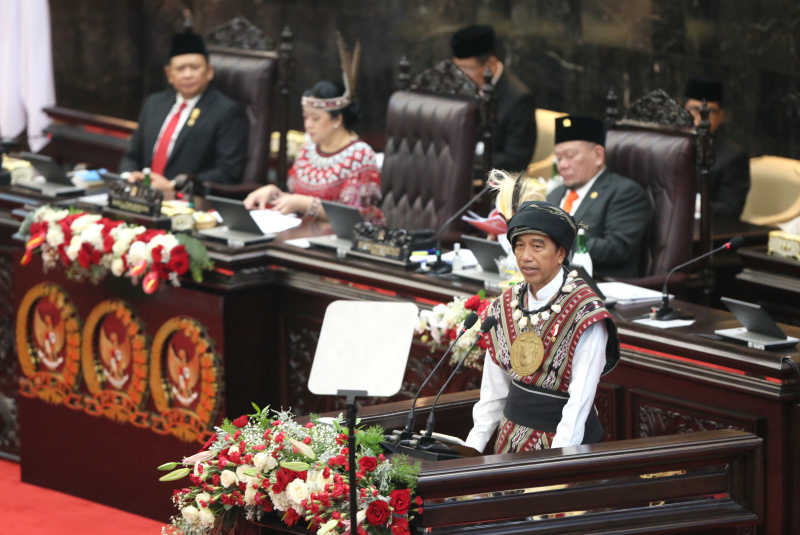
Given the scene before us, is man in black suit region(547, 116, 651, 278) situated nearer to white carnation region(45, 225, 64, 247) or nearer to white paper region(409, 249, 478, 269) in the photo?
white paper region(409, 249, 478, 269)

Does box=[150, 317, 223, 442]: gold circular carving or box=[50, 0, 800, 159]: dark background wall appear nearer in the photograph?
box=[150, 317, 223, 442]: gold circular carving

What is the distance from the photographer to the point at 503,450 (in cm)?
293

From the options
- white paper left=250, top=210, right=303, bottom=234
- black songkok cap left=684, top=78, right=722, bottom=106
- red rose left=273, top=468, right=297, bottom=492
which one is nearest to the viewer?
red rose left=273, top=468, right=297, bottom=492

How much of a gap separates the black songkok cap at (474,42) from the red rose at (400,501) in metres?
3.68

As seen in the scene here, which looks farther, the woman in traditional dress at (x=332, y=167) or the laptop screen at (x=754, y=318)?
the woman in traditional dress at (x=332, y=167)

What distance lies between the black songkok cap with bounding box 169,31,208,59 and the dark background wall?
6.42 ft

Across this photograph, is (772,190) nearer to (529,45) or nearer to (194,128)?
(529,45)

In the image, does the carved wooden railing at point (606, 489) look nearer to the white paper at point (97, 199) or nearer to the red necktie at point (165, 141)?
the white paper at point (97, 199)

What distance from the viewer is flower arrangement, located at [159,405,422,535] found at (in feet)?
7.94

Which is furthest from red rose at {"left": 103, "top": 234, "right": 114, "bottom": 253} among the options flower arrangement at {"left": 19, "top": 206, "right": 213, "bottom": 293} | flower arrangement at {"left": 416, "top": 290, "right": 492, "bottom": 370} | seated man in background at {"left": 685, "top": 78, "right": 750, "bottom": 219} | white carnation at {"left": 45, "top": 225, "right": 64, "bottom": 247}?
seated man in background at {"left": 685, "top": 78, "right": 750, "bottom": 219}

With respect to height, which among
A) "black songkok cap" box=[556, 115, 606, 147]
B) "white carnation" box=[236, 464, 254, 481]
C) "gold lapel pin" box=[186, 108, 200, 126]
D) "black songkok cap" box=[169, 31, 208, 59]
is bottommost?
"white carnation" box=[236, 464, 254, 481]

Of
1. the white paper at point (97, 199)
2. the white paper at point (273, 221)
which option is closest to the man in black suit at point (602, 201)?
the white paper at point (273, 221)

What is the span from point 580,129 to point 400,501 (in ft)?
7.30

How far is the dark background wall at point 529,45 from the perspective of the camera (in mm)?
5988
